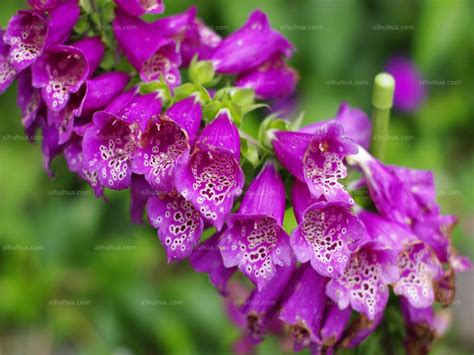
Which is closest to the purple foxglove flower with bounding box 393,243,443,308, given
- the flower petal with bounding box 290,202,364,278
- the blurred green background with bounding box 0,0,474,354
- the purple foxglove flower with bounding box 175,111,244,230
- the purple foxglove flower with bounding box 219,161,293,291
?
the flower petal with bounding box 290,202,364,278

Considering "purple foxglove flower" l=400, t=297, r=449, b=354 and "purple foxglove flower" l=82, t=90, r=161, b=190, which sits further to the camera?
"purple foxglove flower" l=400, t=297, r=449, b=354

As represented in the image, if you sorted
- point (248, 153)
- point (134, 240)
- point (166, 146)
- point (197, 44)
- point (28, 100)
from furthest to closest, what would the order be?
point (134, 240), point (197, 44), point (28, 100), point (248, 153), point (166, 146)

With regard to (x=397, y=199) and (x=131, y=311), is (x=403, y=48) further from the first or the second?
(x=397, y=199)

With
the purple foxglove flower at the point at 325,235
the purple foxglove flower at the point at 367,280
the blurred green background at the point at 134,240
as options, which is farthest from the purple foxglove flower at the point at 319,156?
the blurred green background at the point at 134,240

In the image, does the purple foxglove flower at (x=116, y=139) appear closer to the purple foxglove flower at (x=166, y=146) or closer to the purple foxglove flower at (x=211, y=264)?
the purple foxglove flower at (x=166, y=146)

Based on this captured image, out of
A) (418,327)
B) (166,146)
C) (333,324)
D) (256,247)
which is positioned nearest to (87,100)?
(166,146)

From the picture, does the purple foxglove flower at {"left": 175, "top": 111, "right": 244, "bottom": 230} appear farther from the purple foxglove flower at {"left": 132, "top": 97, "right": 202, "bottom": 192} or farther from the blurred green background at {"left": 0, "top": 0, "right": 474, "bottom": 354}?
the blurred green background at {"left": 0, "top": 0, "right": 474, "bottom": 354}

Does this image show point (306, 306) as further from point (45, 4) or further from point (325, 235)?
point (45, 4)
